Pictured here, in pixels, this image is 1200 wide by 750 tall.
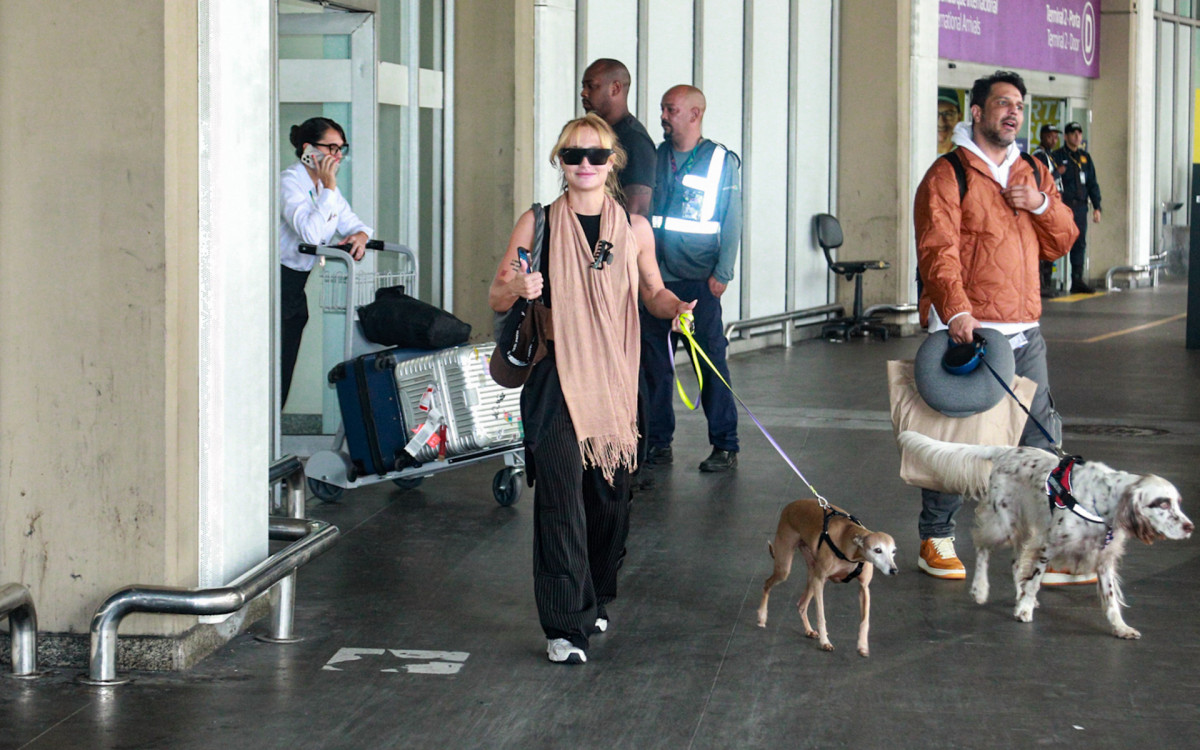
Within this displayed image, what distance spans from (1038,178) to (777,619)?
2128 millimetres

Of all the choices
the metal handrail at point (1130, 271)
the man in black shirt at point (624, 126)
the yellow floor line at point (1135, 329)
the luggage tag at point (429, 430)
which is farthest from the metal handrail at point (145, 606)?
the metal handrail at point (1130, 271)

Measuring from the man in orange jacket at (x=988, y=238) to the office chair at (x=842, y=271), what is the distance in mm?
9891

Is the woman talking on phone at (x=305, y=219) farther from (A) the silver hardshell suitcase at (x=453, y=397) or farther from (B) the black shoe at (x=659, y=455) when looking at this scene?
(B) the black shoe at (x=659, y=455)

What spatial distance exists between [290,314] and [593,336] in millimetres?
3139

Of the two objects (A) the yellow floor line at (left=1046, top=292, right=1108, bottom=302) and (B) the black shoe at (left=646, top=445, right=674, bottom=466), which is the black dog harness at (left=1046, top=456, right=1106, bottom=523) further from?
(A) the yellow floor line at (left=1046, top=292, right=1108, bottom=302)

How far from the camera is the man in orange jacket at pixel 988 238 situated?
5855 millimetres

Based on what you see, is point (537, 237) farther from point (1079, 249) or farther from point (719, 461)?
point (1079, 249)

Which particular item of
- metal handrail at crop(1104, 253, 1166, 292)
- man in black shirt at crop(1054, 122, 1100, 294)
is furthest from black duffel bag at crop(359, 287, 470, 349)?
metal handrail at crop(1104, 253, 1166, 292)

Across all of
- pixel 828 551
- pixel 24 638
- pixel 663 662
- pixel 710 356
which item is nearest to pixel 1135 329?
pixel 710 356

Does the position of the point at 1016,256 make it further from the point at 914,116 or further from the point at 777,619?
the point at 914,116

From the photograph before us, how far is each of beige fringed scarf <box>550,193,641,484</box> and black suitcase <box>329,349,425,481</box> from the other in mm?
2214

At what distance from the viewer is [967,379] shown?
227 inches

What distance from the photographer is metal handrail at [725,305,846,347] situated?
14.1 m

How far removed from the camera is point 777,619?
5.37 meters
